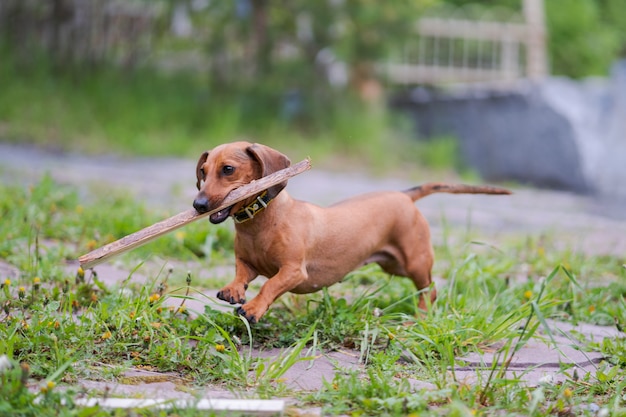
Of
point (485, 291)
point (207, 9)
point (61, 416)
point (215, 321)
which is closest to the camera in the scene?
point (61, 416)

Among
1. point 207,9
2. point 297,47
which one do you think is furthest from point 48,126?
point 297,47

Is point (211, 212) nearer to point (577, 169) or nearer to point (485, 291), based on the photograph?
point (485, 291)

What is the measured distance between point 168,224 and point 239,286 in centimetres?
39

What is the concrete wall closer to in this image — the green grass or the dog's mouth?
the green grass

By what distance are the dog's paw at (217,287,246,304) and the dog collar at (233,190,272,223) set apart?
0.97ft

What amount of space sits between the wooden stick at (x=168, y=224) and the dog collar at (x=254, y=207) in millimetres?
89

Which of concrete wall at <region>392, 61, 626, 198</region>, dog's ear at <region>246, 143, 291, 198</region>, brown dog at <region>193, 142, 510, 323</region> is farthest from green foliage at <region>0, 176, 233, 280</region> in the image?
concrete wall at <region>392, 61, 626, 198</region>

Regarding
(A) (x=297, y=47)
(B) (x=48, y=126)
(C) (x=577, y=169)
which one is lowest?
(C) (x=577, y=169)

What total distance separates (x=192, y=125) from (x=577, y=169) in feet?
16.5

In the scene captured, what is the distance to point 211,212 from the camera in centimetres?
310

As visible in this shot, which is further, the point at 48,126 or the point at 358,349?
the point at 48,126

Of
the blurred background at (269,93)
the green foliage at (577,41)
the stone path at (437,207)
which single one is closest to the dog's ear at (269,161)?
the stone path at (437,207)

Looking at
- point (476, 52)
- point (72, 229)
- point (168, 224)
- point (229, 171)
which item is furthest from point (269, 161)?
point (476, 52)

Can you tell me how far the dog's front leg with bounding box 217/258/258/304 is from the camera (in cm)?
320
